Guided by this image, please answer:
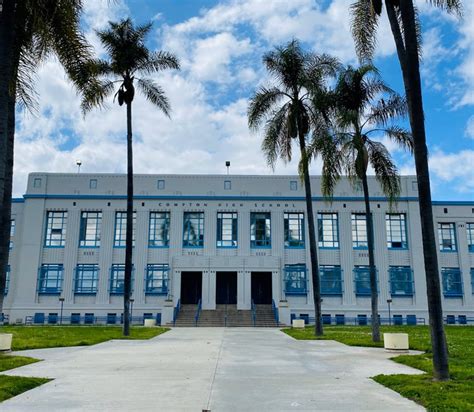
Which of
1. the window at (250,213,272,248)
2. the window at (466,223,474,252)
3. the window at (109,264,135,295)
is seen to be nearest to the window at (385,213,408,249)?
the window at (466,223,474,252)

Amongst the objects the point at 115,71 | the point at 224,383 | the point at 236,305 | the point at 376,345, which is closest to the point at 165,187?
the point at 236,305

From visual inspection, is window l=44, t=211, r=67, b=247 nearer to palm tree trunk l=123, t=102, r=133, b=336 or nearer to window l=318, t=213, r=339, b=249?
palm tree trunk l=123, t=102, r=133, b=336

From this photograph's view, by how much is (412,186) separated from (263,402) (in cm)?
3733

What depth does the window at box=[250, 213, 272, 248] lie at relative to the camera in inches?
1633

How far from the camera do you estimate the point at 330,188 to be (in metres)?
22.3

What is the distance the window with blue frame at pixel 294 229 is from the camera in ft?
136

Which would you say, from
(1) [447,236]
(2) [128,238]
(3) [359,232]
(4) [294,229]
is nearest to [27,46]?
(2) [128,238]

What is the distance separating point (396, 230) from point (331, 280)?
6.84m

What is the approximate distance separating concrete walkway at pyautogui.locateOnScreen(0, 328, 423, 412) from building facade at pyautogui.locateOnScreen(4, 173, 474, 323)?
76.4 ft

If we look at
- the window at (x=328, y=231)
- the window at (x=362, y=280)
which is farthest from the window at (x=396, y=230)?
the window at (x=328, y=231)

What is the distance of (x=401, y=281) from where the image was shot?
4088 centimetres

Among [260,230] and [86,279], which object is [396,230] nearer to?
[260,230]

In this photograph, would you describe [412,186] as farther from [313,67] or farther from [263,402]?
[263,402]

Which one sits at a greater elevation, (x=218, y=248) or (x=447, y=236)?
(x=447, y=236)
